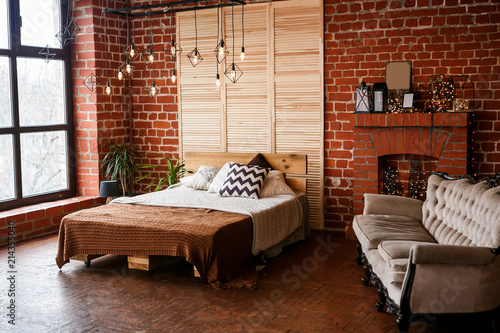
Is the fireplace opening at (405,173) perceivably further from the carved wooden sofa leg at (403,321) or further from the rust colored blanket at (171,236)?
the carved wooden sofa leg at (403,321)

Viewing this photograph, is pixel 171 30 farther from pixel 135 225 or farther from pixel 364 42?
pixel 135 225

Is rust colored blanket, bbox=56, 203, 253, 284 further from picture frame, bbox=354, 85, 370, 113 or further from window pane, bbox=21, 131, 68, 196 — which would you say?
picture frame, bbox=354, 85, 370, 113

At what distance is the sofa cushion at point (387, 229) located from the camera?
4285 mm

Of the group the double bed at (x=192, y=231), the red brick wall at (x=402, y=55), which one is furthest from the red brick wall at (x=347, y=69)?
the double bed at (x=192, y=231)

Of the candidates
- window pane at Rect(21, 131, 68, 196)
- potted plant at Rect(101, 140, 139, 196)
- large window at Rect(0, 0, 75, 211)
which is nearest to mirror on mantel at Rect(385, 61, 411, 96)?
potted plant at Rect(101, 140, 139, 196)

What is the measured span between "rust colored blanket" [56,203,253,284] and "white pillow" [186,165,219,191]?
1.12 m

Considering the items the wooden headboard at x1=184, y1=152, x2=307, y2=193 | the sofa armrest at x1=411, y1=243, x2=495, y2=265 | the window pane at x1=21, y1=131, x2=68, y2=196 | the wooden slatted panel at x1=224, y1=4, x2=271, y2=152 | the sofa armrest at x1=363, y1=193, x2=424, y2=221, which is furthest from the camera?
the wooden slatted panel at x1=224, y1=4, x2=271, y2=152

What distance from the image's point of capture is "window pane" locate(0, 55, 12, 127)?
6.33 meters

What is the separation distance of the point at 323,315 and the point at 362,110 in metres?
2.87

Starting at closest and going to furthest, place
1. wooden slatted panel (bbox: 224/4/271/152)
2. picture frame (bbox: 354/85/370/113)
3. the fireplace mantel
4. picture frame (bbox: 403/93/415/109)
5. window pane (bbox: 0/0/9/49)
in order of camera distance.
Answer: the fireplace mantel, picture frame (bbox: 403/93/415/109), picture frame (bbox: 354/85/370/113), window pane (bbox: 0/0/9/49), wooden slatted panel (bbox: 224/4/271/152)

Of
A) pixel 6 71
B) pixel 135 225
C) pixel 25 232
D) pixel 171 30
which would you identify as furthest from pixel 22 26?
pixel 135 225

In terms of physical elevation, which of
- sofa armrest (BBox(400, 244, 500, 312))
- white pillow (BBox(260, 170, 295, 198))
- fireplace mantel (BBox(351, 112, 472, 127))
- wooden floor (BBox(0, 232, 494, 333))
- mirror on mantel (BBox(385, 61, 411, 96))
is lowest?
wooden floor (BBox(0, 232, 494, 333))

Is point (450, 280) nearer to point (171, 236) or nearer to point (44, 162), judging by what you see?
point (171, 236)

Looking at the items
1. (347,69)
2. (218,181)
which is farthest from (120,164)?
(347,69)
